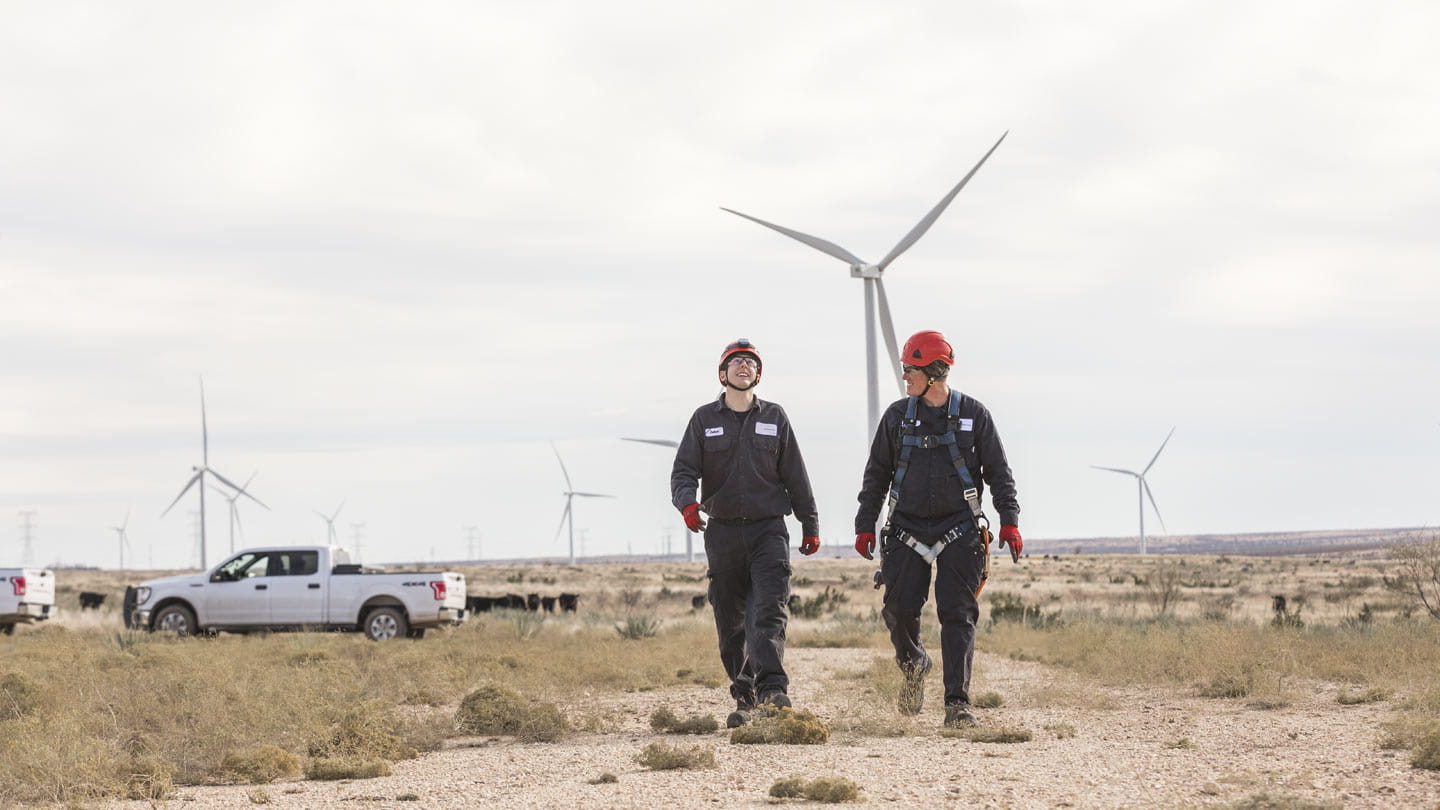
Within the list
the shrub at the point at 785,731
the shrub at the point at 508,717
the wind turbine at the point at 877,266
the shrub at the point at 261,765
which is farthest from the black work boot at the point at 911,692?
the wind turbine at the point at 877,266

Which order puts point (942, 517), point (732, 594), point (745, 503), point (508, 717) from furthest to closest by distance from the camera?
1. point (508, 717)
2. point (732, 594)
3. point (745, 503)
4. point (942, 517)

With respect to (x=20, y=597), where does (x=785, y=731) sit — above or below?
below

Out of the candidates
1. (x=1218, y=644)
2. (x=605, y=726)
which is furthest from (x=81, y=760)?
(x=1218, y=644)

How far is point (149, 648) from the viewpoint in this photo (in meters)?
15.6

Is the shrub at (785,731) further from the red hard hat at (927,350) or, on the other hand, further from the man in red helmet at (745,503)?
the red hard hat at (927,350)

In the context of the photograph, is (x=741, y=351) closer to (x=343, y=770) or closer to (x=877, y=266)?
(x=343, y=770)

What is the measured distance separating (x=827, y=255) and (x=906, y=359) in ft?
56.4

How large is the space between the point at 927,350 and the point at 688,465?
5.18 feet

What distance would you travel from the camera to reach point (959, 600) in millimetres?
8359

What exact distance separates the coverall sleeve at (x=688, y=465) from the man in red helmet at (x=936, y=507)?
1.00m

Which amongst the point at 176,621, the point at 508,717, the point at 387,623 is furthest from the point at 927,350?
the point at 176,621

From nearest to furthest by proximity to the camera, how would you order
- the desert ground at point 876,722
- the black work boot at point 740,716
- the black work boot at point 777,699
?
the desert ground at point 876,722
the black work boot at point 777,699
the black work boot at point 740,716

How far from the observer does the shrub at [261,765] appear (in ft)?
24.5

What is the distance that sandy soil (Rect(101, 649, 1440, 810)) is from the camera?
5.93 meters
